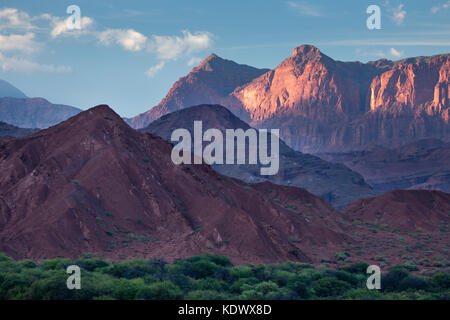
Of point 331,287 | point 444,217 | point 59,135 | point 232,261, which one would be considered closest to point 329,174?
point 444,217

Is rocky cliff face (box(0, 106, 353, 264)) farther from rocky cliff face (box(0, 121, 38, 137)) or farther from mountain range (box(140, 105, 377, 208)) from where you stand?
rocky cliff face (box(0, 121, 38, 137))

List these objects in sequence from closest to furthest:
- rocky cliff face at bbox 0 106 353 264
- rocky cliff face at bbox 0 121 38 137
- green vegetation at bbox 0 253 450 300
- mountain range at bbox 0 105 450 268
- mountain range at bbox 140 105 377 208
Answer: green vegetation at bbox 0 253 450 300 → rocky cliff face at bbox 0 106 353 264 → mountain range at bbox 0 105 450 268 → rocky cliff face at bbox 0 121 38 137 → mountain range at bbox 140 105 377 208

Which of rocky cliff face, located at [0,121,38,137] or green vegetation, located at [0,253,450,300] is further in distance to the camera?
rocky cliff face, located at [0,121,38,137]

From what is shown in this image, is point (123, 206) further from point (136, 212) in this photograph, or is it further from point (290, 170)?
point (290, 170)

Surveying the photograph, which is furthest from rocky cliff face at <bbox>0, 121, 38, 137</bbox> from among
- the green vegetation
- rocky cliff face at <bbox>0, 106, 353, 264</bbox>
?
the green vegetation

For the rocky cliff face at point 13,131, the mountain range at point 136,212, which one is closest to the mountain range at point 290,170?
the rocky cliff face at point 13,131

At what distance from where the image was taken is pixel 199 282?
123 feet

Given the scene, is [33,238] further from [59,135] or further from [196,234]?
[59,135]

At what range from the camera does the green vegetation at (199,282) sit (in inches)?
1254

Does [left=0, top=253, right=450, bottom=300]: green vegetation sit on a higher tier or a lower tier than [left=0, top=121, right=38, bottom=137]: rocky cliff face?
lower

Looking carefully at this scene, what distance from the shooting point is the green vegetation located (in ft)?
104
